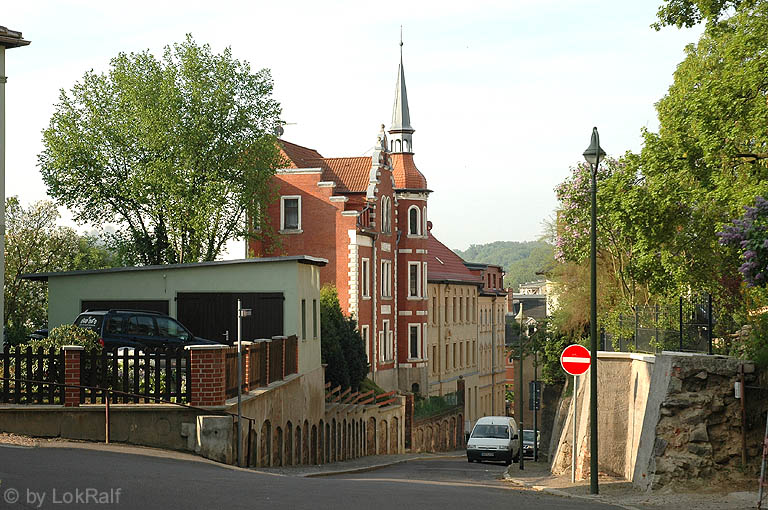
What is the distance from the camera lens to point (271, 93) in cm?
4738

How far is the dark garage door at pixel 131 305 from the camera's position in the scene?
106 ft

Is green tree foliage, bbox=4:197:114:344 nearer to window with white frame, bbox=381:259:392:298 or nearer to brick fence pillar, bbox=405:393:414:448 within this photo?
window with white frame, bbox=381:259:392:298

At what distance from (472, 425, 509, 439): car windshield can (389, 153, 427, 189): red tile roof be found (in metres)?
22.2

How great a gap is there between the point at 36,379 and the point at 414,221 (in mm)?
45733

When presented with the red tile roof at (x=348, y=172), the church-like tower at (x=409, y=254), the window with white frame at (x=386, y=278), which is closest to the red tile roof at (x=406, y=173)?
the church-like tower at (x=409, y=254)

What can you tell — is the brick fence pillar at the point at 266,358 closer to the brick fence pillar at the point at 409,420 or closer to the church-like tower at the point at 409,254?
the brick fence pillar at the point at 409,420

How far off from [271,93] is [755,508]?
36.1 m

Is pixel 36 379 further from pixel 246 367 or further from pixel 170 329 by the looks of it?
pixel 170 329

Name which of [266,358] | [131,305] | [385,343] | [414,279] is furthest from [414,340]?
[266,358]

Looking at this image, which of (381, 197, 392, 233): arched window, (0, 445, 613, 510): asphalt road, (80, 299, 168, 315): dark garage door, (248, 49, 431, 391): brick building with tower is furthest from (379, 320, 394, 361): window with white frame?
(0, 445, 613, 510): asphalt road

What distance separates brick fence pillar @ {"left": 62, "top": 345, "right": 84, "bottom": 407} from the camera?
60.6 feet

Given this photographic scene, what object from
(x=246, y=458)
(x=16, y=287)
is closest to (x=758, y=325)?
(x=246, y=458)

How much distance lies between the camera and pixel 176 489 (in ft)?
43.0

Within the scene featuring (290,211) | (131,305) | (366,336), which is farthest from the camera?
(366,336)
